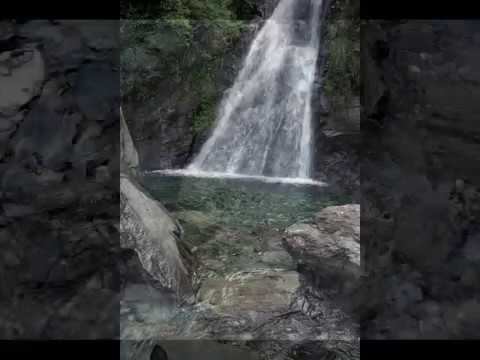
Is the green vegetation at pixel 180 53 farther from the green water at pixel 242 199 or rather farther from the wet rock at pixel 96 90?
the wet rock at pixel 96 90

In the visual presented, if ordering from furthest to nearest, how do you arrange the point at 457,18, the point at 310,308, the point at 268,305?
the point at 268,305, the point at 310,308, the point at 457,18

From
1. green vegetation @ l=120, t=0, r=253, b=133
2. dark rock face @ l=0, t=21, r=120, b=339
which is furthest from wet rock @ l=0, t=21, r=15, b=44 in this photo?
green vegetation @ l=120, t=0, r=253, b=133

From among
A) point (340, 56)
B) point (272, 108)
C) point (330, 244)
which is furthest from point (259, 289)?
point (340, 56)

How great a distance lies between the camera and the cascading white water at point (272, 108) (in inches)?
293

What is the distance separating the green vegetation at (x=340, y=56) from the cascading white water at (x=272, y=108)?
0.32 meters

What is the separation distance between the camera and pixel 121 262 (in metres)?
0.96

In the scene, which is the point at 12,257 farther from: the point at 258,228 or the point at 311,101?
the point at 311,101

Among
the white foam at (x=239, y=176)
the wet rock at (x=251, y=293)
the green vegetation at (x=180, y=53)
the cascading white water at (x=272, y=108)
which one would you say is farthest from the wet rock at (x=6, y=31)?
the green vegetation at (x=180, y=53)

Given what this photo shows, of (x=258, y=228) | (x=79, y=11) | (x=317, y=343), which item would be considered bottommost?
(x=258, y=228)

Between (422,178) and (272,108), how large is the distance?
6927mm

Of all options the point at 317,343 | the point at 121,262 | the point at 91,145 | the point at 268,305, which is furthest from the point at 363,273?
the point at 268,305

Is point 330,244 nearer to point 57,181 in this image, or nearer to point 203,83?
point 57,181

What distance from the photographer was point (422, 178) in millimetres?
852

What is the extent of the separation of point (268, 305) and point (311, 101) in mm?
5497
